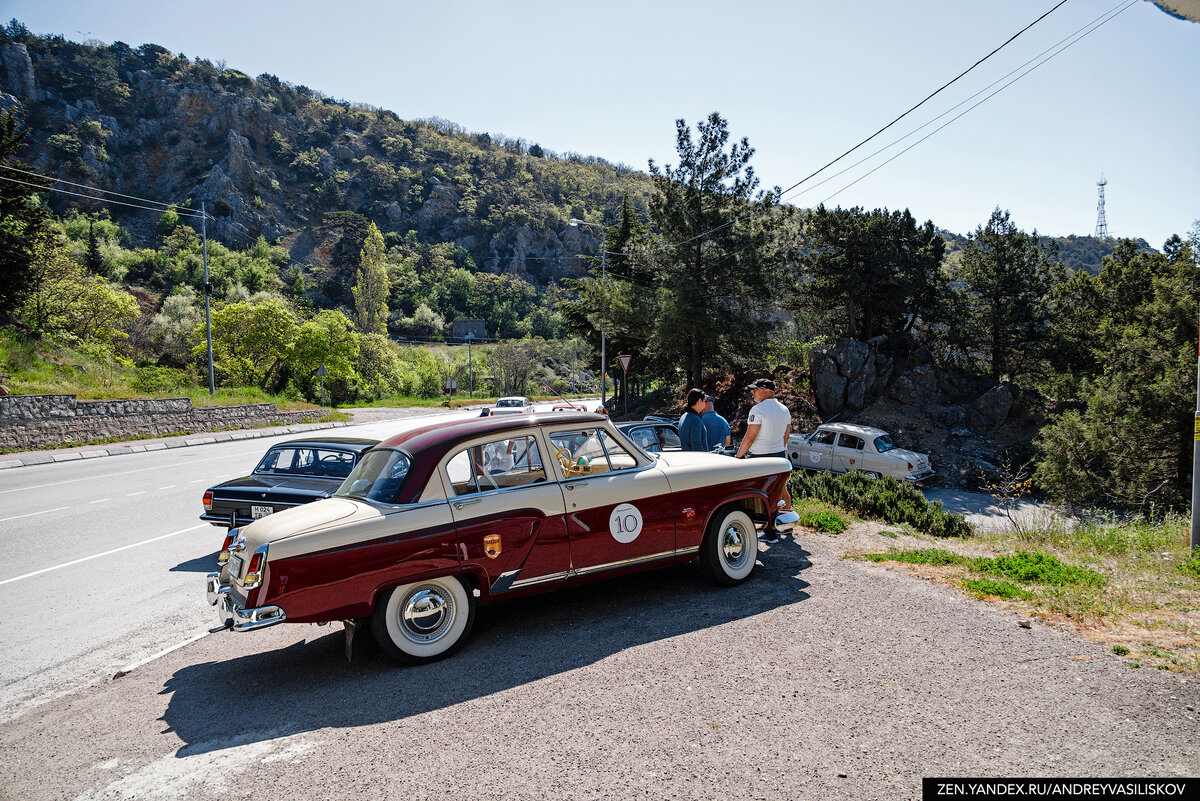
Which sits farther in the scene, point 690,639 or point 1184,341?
point 1184,341

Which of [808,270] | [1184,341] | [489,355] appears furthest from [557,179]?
[1184,341]

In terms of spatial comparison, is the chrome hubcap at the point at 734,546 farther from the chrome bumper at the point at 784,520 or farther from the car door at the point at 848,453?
the car door at the point at 848,453

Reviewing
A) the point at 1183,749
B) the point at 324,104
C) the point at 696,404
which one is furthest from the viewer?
the point at 324,104

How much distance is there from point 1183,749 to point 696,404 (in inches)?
208

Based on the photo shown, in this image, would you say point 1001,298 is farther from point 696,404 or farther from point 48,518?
point 48,518

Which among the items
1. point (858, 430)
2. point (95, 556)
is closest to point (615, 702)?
point (95, 556)

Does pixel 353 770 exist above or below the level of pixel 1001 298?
below

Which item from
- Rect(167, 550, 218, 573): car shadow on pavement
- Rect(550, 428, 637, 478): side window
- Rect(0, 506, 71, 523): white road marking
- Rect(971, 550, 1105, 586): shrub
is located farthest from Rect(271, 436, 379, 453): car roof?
Rect(971, 550, 1105, 586): shrub

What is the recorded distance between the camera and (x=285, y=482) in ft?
26.7

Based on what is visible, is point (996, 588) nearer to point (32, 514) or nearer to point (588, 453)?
point (588, 453)

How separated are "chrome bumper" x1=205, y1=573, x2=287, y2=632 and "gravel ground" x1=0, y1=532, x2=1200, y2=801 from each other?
20.9 inches

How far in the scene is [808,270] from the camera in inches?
1286

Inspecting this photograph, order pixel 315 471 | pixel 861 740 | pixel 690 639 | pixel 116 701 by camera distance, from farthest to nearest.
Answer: pixel 315 471 < pixel 690 639 < pixel 116 701 < pixel 861 740

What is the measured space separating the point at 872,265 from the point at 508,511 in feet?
103
